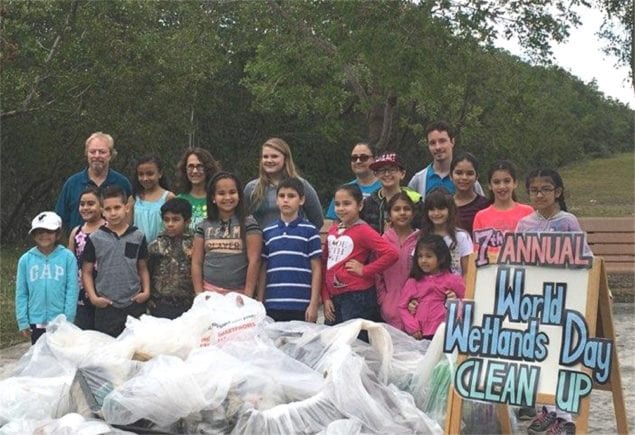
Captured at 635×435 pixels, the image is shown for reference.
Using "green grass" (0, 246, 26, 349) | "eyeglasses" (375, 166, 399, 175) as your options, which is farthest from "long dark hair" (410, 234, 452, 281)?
"green grass" (0, 246, 26, 349)

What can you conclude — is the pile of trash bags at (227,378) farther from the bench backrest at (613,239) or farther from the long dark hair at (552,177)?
the bench backrest at (613,239)

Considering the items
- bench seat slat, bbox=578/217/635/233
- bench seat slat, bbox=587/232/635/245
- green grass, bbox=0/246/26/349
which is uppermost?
bench seat slat, bbox=578/217/635/233

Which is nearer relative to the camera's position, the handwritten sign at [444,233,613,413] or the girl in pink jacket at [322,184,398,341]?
the handwritten sign at [444,233,613,413]

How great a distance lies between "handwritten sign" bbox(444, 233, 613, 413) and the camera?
387 cm

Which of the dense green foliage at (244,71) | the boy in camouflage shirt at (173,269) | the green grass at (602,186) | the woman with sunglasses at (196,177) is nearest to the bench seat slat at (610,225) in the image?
the dense green foliage at (244,71)

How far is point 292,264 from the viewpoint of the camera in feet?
17.3

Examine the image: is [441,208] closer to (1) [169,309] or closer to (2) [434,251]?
(2) [434,251]

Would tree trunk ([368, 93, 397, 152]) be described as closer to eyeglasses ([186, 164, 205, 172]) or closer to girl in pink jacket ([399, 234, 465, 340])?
eyeglasses ([186, 164, 205, 172])

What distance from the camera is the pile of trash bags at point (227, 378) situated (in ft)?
14.0

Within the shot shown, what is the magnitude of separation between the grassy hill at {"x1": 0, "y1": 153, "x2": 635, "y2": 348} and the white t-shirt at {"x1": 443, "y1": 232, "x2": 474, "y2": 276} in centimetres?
457

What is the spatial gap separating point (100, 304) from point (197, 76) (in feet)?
50.9

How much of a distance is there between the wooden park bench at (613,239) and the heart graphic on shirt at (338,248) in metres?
5.38

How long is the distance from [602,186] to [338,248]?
29.5m

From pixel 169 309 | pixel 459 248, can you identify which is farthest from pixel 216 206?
pixel 459 248
